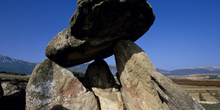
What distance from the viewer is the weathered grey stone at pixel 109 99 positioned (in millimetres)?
7305

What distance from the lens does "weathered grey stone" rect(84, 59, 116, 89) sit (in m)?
8.80

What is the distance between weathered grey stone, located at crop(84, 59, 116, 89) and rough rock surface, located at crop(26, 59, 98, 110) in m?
1.32

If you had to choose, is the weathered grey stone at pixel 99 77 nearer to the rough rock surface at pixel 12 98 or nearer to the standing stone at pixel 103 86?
the standing stone at pixel 103 86

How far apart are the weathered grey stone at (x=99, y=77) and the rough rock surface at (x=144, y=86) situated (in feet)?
4.05

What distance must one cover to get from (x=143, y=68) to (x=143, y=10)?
293cm

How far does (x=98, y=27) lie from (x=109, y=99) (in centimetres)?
368

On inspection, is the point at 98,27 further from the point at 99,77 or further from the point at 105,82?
the point at 105,82

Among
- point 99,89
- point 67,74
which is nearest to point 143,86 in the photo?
point 99,89

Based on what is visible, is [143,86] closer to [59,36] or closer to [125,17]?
[125,17]

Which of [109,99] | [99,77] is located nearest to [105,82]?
[99,77]

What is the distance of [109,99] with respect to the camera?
24.6 feet

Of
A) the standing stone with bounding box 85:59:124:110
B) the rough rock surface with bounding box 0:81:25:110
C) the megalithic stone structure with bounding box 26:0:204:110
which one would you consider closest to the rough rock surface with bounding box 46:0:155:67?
the megalithic stone structure with bounding box 26:0:204:110

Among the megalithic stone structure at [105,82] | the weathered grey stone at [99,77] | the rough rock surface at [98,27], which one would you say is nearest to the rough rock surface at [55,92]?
the megalithic stone structure at [105,82]

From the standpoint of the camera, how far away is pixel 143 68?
6.73m
